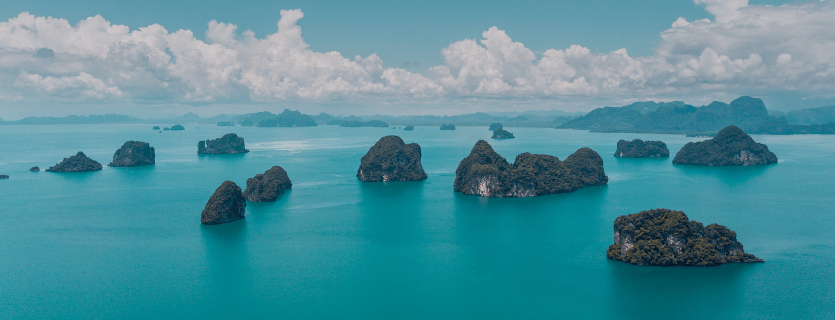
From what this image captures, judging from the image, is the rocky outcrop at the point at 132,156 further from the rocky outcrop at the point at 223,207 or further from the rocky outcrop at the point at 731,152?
the rocky outcrop at the point at 731,152

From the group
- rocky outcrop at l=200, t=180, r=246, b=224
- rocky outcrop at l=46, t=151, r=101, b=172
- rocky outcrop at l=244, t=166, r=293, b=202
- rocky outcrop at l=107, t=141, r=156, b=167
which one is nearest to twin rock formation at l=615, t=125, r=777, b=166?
rocky outcrop at l=244, t=166, r=293, b=202

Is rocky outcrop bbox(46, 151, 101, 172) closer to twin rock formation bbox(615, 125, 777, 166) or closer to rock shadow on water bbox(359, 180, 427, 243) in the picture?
rock shadow on water bbox(359, 180, 427, 243)

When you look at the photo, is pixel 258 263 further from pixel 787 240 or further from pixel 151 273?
pixel 787 240

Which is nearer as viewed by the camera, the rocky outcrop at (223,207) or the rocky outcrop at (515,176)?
the rocky outcrop at (223,207)

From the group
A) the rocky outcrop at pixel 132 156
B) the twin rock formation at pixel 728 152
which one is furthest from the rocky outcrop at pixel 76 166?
the twin rock formation at pixel 728 152

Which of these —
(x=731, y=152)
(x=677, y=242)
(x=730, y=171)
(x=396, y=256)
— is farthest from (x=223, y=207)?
(x=731, y=152)

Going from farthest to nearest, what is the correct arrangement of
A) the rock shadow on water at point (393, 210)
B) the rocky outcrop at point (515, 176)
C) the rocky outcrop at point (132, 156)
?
the rocky outcrop at point (132, 156), the rocky outcrop at point (515, 176), the rock shadow on water at point (393, 210)
